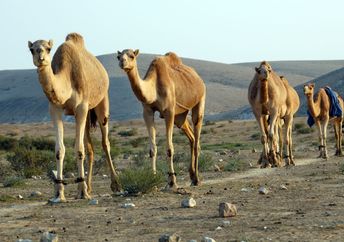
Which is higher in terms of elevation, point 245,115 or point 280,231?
point 280,231

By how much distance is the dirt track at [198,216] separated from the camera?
8.05m

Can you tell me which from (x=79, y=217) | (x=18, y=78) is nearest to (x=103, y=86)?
(x=79, y=217)

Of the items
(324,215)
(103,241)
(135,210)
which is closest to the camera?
(103,241)

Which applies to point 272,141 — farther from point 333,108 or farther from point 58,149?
point 58,149

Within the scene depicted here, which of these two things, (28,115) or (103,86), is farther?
(28,115)

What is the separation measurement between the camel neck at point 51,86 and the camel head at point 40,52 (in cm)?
10

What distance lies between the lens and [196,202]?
11.0m

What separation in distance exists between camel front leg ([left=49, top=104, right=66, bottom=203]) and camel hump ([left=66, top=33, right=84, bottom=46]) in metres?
1.74

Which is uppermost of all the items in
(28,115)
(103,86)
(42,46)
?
(42,46)

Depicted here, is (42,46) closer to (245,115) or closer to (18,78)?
(245,115)

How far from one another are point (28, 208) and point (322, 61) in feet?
554

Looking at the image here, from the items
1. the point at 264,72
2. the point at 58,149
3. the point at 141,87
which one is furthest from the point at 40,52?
the point at 264,72

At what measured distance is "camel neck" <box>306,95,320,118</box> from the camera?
2309cm

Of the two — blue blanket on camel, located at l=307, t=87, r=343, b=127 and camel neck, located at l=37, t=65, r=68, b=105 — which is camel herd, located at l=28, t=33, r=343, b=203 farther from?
blue blanket on camel, located at l=307, t=87, r=343, b=127
